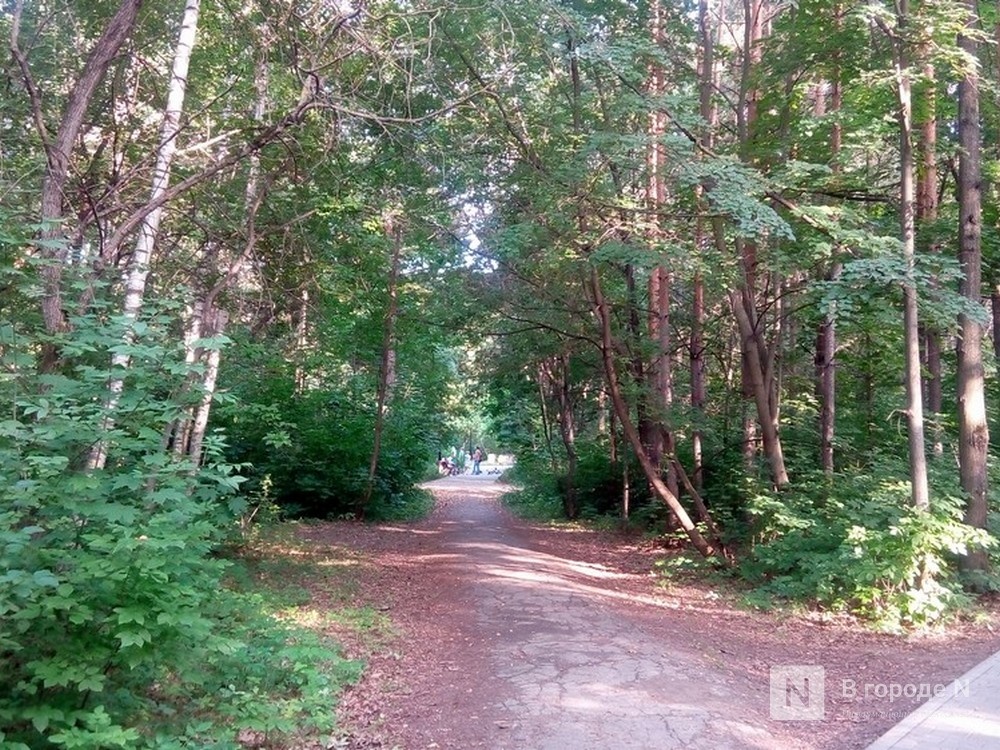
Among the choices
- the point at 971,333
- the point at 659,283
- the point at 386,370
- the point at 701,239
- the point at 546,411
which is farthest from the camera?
the point at 546,411

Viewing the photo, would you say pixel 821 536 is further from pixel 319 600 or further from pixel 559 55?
pixel 559 55

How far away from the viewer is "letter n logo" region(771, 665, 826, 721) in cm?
623

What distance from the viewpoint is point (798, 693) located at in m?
6.86

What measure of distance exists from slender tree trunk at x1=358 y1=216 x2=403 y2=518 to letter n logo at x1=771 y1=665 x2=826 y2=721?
10.5 m

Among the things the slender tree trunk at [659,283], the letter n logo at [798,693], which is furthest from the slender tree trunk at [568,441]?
the letter n logo at [798,693]

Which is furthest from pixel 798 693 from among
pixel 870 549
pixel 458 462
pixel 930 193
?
pixel 458 462

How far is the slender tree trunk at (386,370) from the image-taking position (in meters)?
17.3

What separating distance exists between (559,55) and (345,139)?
3274 millimetres

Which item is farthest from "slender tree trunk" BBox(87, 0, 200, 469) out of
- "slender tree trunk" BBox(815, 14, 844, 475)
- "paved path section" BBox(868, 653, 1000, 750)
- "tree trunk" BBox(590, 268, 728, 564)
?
"slender tree trunk" BBox(815, 14, 844, 475)

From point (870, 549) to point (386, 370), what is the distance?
491 inches

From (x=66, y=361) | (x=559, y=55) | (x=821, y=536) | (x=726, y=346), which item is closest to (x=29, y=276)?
(x=66, y=361)

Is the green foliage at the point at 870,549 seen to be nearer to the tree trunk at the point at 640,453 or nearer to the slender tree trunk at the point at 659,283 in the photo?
the tree trunk at the point at 640,453

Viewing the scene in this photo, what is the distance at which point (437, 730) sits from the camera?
5.79 meters

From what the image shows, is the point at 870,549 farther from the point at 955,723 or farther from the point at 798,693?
the point at 955,723
